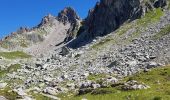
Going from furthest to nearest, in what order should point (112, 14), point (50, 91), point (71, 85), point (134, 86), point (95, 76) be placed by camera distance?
point (112, 14), point (95, 76), point (71, 85), point (50, 91), point (134, 86)

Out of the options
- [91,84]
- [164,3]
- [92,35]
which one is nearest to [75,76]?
[91,84]

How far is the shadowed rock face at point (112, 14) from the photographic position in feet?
492

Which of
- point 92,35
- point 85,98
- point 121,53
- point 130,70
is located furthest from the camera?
point 92,35

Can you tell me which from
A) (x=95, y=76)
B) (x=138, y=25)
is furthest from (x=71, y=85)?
(x=138, y=25)

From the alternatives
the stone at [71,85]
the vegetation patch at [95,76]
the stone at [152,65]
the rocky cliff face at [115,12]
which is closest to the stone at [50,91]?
the stone at [71,85]

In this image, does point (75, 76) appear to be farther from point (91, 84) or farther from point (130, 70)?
point (91, 84)

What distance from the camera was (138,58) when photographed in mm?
73375

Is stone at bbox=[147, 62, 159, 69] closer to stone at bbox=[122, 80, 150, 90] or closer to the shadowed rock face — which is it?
stone at bbox=[122, 80, 150, 90]

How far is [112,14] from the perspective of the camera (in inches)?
6516

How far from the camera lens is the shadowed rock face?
149875mm

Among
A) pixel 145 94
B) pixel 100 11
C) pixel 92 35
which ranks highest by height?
pixel 100 11

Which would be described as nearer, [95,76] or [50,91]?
[50,91]

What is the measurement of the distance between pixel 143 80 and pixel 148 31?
189 feet

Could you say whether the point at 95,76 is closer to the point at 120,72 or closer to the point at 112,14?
the point at 120,72
